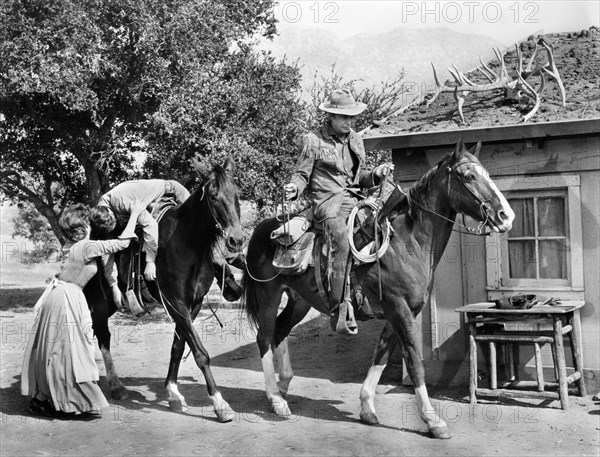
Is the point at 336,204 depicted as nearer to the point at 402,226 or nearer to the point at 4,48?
the point at 402,226

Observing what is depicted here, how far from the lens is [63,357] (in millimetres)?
6871

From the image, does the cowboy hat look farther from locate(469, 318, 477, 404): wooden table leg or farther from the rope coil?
locate(469, 318, 477, 404): wooden table leg

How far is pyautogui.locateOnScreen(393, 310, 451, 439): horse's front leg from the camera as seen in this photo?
612 centimetres

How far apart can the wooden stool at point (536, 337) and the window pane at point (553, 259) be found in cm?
43

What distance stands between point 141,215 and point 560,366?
471 centimetres

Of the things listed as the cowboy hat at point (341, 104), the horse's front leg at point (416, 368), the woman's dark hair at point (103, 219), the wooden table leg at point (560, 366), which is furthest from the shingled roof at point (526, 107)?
the woman's dark hair at point (103, 219)

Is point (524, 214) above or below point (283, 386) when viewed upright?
above

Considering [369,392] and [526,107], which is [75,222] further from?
[526,107]

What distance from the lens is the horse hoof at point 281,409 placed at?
7.07 m

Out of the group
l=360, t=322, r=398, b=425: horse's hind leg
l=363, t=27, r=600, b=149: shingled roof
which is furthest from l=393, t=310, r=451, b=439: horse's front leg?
l=363, t=27, r=600, b=149: shingled roof

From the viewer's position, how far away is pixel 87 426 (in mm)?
6754

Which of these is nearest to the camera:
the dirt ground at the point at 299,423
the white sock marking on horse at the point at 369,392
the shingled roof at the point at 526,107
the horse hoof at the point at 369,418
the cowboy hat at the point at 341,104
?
the dirt ground at the point at 299,423

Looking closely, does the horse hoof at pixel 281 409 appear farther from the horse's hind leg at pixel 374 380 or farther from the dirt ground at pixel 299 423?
the horse's hind leg at pixel 374 380

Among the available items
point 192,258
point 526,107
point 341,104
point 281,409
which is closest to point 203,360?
point 281,409
